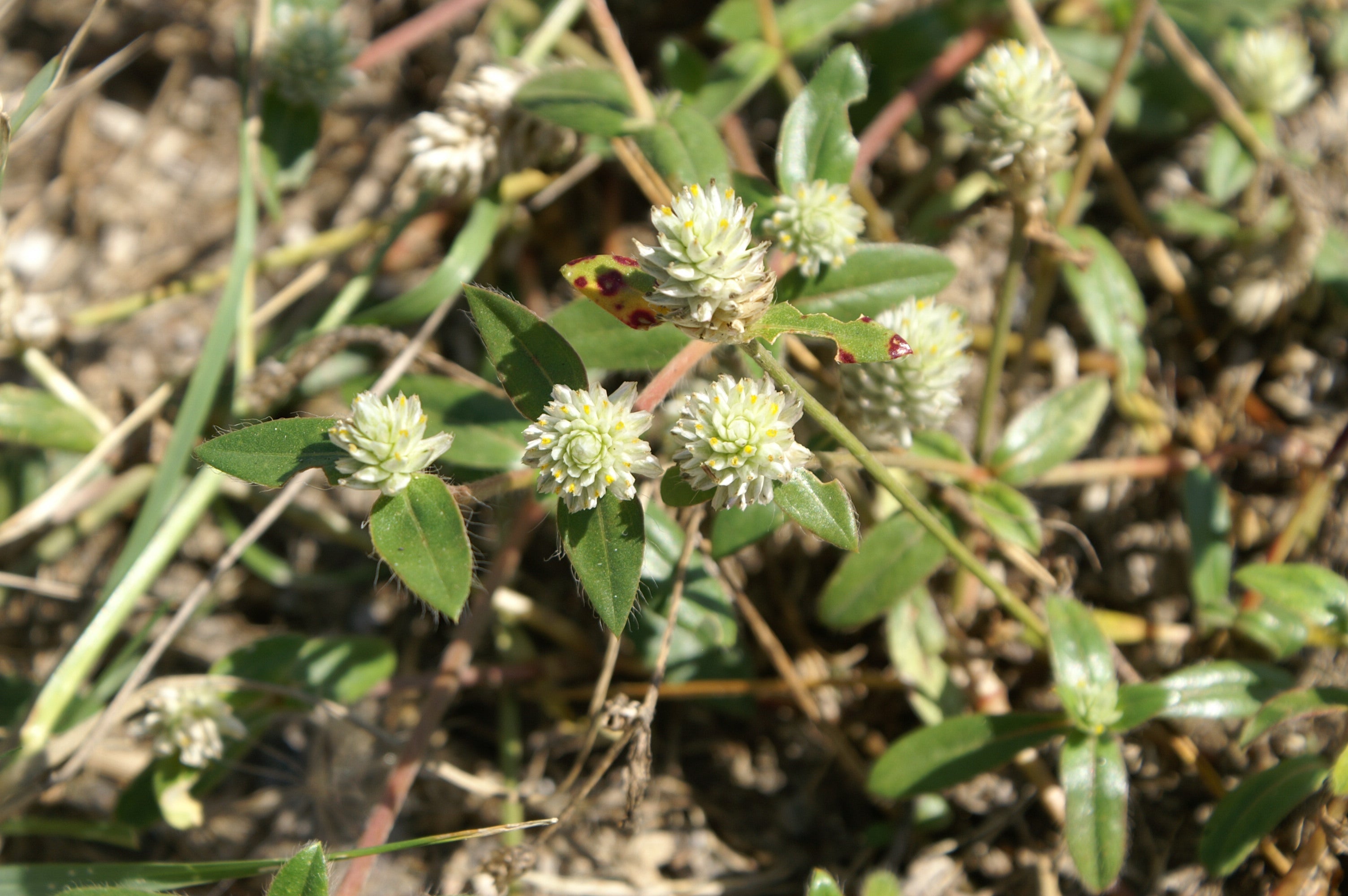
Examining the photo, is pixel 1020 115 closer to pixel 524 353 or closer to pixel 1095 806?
pixel 524 353

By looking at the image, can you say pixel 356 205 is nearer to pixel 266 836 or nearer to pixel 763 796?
pixel 266 836

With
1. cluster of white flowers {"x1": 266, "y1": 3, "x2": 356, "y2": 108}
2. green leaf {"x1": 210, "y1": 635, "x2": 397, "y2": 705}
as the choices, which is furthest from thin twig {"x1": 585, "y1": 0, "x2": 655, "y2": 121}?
green leaf {"x1": 210, "y1": 635, "x2": 397, "y2": 705}

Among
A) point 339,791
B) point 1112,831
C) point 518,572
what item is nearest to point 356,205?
point 518,572

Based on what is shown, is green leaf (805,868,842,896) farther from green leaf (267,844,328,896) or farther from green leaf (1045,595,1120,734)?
green leaf (267,844,328,896)

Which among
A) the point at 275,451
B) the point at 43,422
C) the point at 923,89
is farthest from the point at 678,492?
the point at 43,422

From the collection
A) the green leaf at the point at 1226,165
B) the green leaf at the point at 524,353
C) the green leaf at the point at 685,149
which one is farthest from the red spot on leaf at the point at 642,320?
the green leaf at the point at 1226,165

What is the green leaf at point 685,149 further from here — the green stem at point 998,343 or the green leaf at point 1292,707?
the green leaf at point 1292,707
